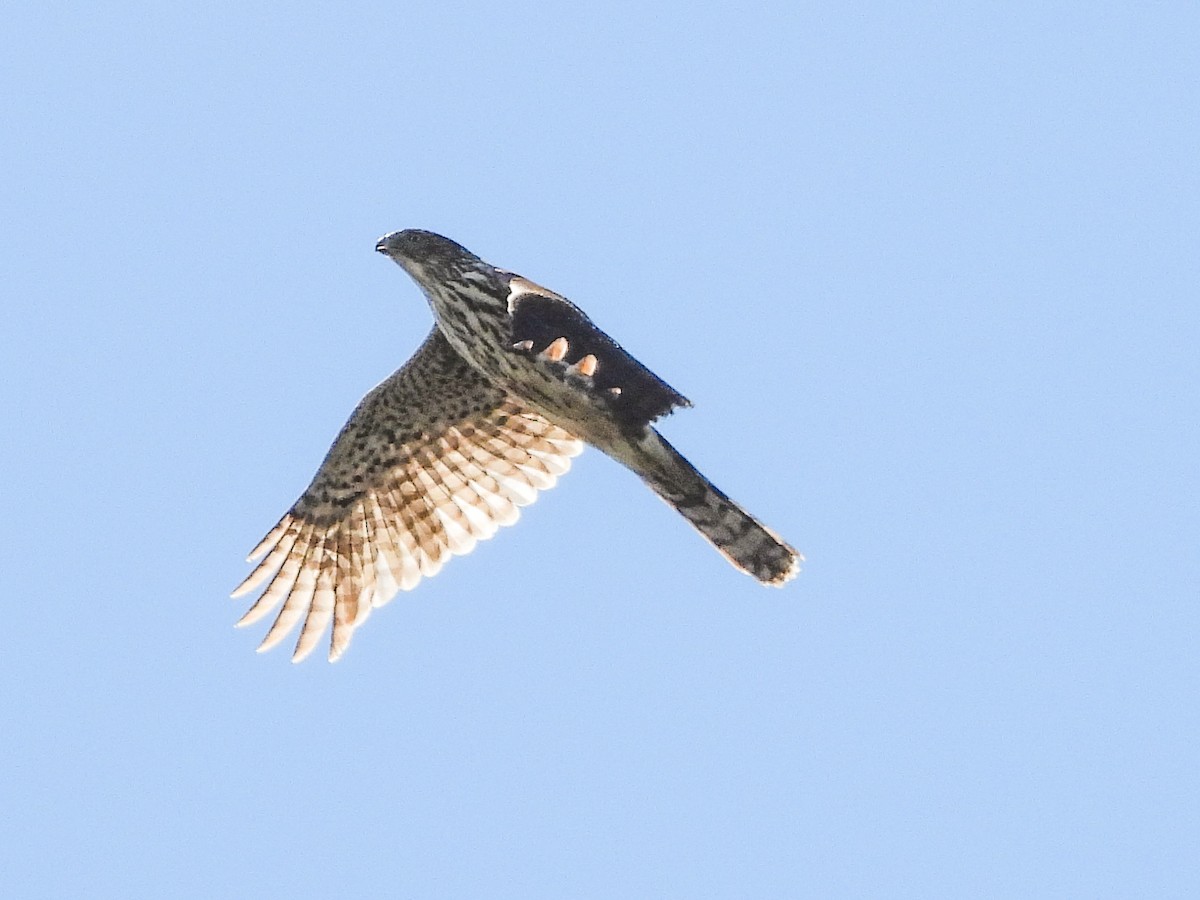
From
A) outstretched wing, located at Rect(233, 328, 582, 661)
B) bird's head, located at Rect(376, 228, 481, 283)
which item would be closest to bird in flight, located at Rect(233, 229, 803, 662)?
outstretched wing, located at Rect(233, 328, 582, 661)

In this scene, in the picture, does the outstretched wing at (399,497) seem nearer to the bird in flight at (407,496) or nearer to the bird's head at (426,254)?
the bird in flight at (407,496)

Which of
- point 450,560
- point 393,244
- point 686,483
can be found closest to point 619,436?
point 686,483

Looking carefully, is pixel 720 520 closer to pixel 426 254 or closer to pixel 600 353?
pixel 600 353

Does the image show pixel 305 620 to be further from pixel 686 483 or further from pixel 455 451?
pixel 686 483

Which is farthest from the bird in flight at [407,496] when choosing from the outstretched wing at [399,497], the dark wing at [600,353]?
the dark wing at [600,353]

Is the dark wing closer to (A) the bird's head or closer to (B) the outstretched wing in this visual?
(A) the bird's head

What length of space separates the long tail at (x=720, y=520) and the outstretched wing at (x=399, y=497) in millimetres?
1608

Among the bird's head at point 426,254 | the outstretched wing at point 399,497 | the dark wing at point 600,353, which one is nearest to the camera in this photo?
the dark wing at point 600,353

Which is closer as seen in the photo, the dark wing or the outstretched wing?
the dark wing

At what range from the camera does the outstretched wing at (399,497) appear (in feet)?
41.9

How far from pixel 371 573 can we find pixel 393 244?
2.52m

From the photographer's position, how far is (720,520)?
11.4m

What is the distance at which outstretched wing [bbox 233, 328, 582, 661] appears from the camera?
41.9ft

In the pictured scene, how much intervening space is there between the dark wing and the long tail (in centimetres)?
71
